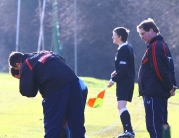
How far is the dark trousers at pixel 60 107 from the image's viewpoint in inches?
281

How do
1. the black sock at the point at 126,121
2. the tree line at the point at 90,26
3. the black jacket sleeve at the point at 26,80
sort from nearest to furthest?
the black jacket sleeve at the point at 26,80 → the black sock at the point at 126,121 → the tree line at the point at 90,26

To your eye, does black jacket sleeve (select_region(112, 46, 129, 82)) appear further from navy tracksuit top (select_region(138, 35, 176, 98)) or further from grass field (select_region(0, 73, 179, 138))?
navy tracksuit top (select_region(138, 35, 176, 98))

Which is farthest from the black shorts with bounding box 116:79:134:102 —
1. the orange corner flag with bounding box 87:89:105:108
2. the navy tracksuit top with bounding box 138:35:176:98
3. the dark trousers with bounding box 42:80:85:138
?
the dark trousers with bounding box 42:80:85:138

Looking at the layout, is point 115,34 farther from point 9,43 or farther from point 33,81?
point 9,43

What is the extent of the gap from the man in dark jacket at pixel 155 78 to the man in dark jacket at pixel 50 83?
141cm

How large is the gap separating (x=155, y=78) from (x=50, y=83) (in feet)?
6.01

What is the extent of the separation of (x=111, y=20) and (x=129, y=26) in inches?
92.5

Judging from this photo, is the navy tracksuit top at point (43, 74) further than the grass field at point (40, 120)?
No

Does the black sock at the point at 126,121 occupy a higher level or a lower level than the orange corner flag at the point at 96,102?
lower

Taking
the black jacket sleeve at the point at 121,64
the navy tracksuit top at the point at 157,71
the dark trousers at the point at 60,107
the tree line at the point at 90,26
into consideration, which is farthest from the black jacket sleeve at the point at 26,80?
the tree line at the point at 90,26

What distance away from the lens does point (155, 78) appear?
8281 millimetres

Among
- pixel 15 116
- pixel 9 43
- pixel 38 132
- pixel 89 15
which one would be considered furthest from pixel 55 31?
pixel 38 132

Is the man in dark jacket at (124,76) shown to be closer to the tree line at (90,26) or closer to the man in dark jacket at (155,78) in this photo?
the man in dark jacket at (155,78)

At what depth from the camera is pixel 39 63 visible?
7094 mm
